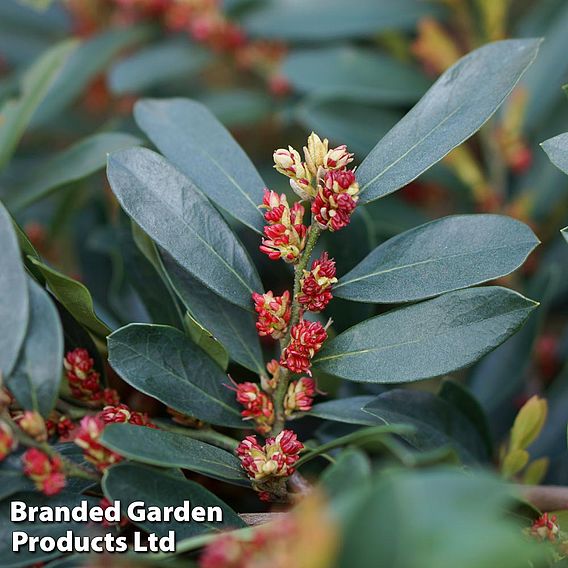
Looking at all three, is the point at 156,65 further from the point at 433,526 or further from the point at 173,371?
the point at 433,526

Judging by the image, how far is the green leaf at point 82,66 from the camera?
1342 millimetres

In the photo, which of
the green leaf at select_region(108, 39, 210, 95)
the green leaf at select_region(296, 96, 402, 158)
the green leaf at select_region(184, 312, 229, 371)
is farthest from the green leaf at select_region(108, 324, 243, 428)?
the green leaf at select_region(108, 39, 210, 95)

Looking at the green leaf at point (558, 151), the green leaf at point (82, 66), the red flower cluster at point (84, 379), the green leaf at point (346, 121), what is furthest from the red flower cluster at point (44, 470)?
the green leaf at point (82, 66)

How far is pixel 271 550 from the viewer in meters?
0.47

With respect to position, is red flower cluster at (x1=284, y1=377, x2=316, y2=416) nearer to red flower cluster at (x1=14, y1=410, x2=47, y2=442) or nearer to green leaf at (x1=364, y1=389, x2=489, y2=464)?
green leaf at (x1=364, y1=389, x2=489, y2=464)

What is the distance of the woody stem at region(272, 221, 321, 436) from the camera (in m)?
0.72

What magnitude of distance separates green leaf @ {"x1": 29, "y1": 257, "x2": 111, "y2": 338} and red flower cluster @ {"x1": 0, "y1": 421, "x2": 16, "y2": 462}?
15 centimetres

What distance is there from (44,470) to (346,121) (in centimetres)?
78

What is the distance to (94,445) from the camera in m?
0.67

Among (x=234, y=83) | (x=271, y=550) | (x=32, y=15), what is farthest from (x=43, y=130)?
(x=271, y=550)

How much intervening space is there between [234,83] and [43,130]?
0.46 m

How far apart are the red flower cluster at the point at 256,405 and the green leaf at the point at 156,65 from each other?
0.73 metres

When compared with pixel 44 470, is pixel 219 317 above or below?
above

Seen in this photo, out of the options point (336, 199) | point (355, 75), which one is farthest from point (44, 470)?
point (355, 75)
